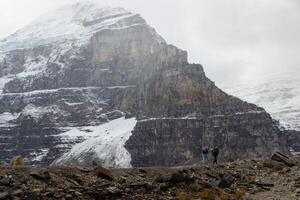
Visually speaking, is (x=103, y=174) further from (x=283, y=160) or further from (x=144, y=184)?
(x=283, y=160)

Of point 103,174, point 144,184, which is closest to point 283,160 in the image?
point 103,174

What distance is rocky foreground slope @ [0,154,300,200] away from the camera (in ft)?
82.5

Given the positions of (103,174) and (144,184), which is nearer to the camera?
(144,184)

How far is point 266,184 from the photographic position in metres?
34.0

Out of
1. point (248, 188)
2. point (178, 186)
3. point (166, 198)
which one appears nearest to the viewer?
point (166, 198)

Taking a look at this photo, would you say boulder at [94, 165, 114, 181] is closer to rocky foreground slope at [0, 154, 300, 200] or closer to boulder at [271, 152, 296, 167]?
rocky foreground slope at [0, 154, 300, 200]

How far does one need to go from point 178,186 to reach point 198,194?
129 cm

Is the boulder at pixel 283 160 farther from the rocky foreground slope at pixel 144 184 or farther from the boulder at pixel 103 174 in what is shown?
the boulder at pixel 103 174

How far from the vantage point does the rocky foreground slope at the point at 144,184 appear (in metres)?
25.1

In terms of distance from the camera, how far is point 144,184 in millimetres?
28172

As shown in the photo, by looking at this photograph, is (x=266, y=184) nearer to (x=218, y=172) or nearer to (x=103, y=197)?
(x=218, y=172)

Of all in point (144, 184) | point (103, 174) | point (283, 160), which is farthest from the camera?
point (283, 160)

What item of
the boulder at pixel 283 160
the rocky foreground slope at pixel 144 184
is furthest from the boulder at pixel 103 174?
the boulder at pixel 283 160

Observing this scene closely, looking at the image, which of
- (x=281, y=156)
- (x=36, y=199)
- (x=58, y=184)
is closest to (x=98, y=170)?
(x=58, y=184)
